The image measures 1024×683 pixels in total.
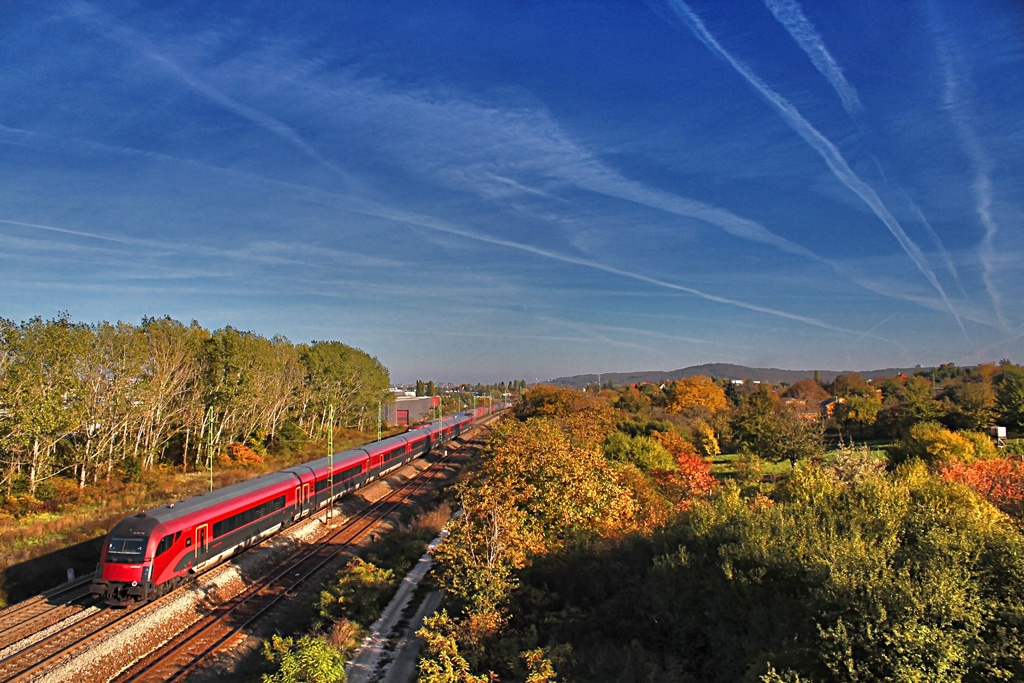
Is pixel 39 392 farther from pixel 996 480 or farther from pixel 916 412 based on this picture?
pixel 916 412

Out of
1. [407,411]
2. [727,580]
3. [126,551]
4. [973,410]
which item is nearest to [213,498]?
[126,551]

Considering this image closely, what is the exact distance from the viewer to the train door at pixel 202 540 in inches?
796

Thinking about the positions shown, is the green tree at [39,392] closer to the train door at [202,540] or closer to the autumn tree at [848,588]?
the train door at [202,540]

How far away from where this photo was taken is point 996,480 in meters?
24.9

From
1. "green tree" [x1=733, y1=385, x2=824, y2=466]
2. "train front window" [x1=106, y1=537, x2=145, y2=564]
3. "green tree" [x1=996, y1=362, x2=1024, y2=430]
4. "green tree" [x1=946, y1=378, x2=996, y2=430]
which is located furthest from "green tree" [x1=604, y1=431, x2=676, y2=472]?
"green tree" [x1=996, y1=362, x2=1024, y2=430]

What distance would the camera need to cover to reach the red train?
1748cm

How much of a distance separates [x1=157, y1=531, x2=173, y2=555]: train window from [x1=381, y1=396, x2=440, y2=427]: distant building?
240ft

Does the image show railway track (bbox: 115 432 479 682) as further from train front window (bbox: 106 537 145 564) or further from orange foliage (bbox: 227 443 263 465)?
orange foliage (bbox: 227 443 263 465)

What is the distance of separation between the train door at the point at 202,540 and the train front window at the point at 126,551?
256cm

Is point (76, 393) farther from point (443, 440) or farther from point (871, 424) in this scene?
point (871, 424)

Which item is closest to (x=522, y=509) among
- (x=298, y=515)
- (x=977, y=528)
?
(x=977, y=528)

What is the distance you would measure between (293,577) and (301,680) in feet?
35.8

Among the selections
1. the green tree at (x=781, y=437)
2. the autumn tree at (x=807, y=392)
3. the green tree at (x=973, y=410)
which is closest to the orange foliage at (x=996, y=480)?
the green tree at (x=781, y=437)

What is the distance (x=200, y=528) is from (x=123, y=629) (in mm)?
4803
